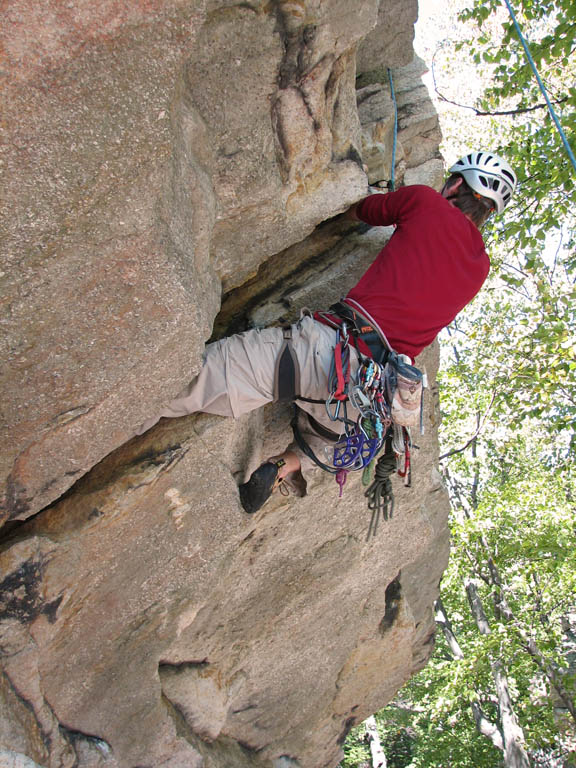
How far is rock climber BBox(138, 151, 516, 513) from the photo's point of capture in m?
4.16

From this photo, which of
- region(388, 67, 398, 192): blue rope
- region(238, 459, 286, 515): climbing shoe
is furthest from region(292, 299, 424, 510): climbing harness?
region(388, 67, 398, 192): blue rope

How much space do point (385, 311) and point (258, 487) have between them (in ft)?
4.96

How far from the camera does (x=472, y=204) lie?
484cm

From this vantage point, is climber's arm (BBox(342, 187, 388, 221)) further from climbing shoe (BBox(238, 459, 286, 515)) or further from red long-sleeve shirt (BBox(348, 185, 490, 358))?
climbing shoe (BBox(238, 459, 286, 515))

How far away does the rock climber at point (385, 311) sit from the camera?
4.16 metres

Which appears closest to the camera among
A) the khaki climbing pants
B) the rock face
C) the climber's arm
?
the rock face

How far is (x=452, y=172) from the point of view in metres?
5.00

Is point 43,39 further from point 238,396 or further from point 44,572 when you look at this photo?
point 44,572

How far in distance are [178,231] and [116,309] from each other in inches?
20.9

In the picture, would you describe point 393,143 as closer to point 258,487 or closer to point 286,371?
point 286,371

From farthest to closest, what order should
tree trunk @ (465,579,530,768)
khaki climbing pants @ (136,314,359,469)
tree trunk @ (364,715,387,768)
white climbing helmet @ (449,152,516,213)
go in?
tree trunk @ (364,715,387,768), tree trunk @ (465,579,530,768), white climbing helmet @ (449,152,516,213), khaki climbing pants @ (136,314,359,469)

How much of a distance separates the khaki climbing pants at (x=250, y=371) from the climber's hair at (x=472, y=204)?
148 cm

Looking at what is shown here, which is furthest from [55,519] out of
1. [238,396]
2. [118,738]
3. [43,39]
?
[43,39]

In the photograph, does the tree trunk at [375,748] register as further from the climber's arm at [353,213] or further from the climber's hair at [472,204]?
the climber's hair at [472,204]
